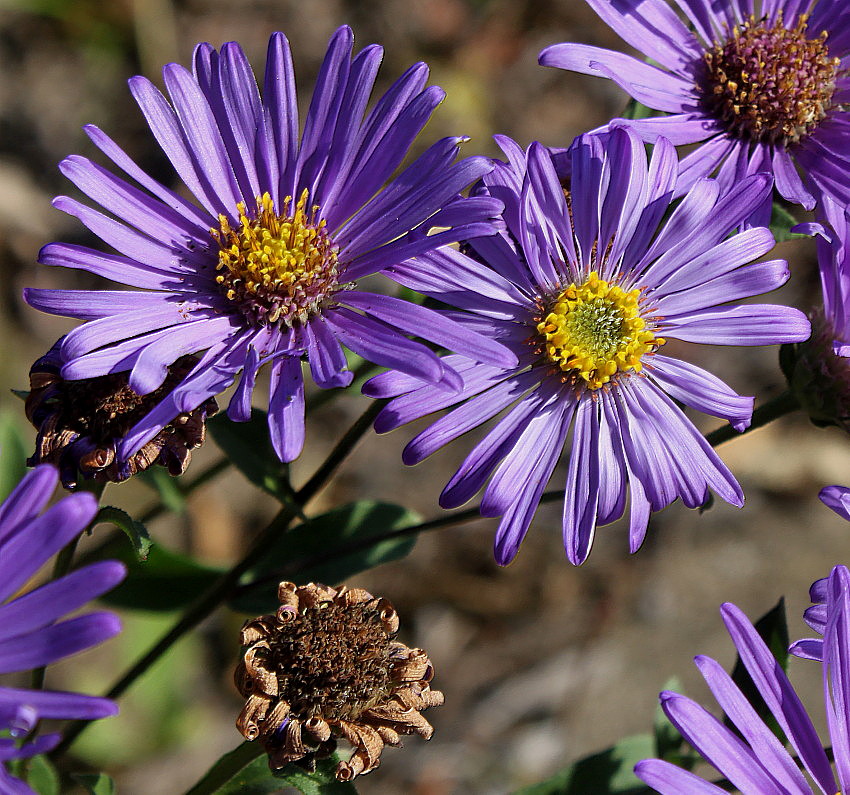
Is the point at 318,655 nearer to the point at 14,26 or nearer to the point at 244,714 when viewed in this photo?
the point at 244,714

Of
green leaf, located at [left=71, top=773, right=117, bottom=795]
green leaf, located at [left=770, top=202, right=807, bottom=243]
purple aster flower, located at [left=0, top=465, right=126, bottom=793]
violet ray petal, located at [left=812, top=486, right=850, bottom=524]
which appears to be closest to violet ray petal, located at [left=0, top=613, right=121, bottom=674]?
purple aster flower, located at [left=0, top=465, right=126, bottom=793]

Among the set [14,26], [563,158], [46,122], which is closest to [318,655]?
[563,158]

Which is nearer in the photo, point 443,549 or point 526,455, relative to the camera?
point 526,455

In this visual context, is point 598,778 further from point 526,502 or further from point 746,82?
point 746,82

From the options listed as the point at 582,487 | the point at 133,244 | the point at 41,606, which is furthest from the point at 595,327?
the point at 41,606

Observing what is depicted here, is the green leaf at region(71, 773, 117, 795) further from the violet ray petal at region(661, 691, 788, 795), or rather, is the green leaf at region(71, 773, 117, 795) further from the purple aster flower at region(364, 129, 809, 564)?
the violet ray petal at region(661, 691, 788, 795)
